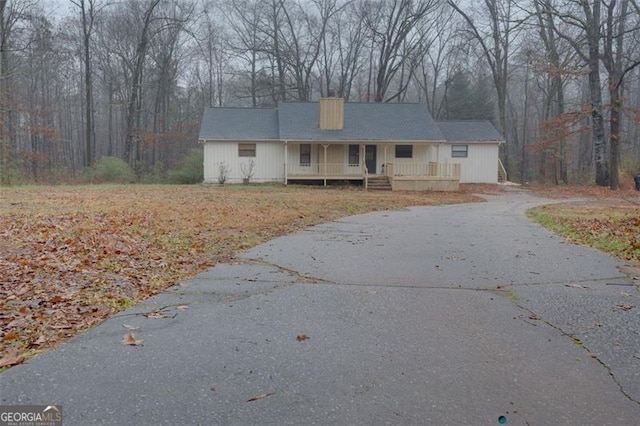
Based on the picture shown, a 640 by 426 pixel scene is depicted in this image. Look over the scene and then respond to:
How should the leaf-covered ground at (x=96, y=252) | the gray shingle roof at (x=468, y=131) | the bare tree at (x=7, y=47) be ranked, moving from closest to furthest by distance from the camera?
the leaf-covered ground at (x=96, y=252)
the bare tree at (x=7, y=47)
the gray shingle roof at (x=468, y=131)

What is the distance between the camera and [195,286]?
16.8 ft

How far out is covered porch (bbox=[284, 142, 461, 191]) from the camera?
26.4 metres

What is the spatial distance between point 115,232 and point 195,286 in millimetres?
3732

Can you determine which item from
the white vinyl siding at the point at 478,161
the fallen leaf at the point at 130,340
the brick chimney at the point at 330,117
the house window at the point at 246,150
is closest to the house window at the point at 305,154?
the brick chimney at the point at 330,117

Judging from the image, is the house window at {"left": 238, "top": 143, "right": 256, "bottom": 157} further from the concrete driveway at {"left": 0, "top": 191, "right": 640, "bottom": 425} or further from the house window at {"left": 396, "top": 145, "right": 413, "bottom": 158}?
the concrete driveway at {"left": 0, "top": 191, "right": 640, "bottom": 425}

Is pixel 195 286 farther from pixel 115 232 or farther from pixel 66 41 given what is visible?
pixel 66 41

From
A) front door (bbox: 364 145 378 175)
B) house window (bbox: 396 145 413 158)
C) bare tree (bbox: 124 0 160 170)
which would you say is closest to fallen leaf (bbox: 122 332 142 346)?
front door (bbox: 364 145 378 175)

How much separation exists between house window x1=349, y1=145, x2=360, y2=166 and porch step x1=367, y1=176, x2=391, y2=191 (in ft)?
6.89

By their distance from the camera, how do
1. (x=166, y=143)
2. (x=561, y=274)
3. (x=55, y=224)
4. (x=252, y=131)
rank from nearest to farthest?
(x=561, y=274) → (x=55, y=224) → (x=252, y=131) → (x=166, y=143)

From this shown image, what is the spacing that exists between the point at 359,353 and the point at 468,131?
29598mm

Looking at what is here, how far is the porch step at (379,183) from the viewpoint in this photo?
2535 cm

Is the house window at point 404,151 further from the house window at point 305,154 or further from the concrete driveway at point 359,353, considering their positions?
the concrete driveway at point 359,353

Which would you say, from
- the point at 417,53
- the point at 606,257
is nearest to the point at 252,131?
the point at 417,53

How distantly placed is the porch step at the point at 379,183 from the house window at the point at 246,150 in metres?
6.88
